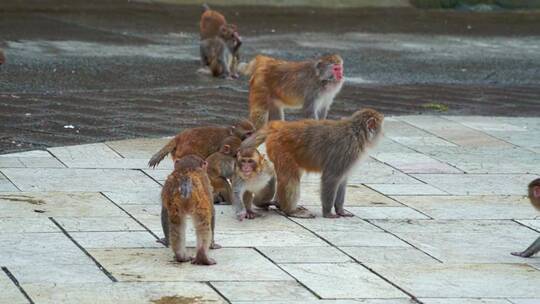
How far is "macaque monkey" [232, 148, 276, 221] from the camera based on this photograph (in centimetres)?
1043

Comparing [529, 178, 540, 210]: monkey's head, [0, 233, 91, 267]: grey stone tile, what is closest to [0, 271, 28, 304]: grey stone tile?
[0, 233, 91, 267]: grey stone tile

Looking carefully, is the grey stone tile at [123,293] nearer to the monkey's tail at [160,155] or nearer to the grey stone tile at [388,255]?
the grey stone tile at [388,255]

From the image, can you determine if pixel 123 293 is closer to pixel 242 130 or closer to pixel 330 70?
pixel 242 130

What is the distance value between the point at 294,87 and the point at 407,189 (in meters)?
1.95

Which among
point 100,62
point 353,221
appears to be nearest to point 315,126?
point 353,221

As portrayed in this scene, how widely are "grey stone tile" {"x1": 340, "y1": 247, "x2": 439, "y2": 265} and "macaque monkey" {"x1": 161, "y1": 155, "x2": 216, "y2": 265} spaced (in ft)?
3.82

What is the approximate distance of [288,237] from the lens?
401 inches

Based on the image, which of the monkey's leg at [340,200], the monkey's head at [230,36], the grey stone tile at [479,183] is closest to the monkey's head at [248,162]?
the monkey's leg at [340,200]

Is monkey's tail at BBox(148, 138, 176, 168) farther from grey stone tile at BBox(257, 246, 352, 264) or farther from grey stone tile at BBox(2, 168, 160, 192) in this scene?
grey stone tile at BBox(257, 246, 352, 264)

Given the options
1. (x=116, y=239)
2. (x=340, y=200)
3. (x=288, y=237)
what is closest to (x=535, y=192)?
(x=340, y=200)

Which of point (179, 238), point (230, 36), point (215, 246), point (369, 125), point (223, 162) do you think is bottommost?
point (215, 246)

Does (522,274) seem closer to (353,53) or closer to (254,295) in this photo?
(254,295)

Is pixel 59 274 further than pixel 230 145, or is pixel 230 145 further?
pixel 230 145

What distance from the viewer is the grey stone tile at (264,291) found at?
8.52m
